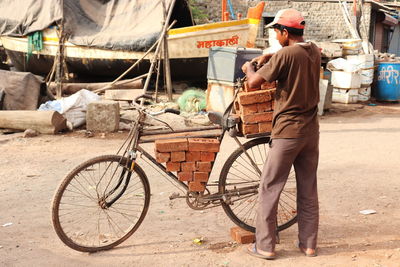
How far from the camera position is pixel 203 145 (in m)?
3.85

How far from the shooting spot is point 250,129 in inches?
153

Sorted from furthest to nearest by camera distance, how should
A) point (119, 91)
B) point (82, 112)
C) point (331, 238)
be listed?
point (119, 91) < point (82, 112) < point (331, 238)

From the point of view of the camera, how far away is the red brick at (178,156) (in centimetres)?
383

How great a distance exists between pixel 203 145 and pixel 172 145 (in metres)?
0.25

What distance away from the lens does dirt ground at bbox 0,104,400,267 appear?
12.3 ft

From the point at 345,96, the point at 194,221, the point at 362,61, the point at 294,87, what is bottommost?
the point at 194,221

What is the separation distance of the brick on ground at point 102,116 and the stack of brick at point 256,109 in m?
5.36

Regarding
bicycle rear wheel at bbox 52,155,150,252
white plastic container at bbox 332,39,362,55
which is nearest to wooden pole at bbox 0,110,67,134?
bicycle rear wheel at bbox 52,155,150,252

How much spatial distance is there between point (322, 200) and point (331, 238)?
41.5 inches

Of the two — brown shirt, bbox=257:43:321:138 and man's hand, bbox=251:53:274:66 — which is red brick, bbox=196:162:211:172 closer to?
brown shirt, bbox=257:43:321:138

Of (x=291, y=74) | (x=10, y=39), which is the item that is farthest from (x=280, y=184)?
(x=10, y=39)

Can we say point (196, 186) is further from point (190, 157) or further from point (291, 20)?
point (291, 20)

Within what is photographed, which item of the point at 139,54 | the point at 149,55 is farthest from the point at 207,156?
the point at 139,54

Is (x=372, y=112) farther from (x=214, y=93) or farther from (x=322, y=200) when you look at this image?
(x=322, y=200)
